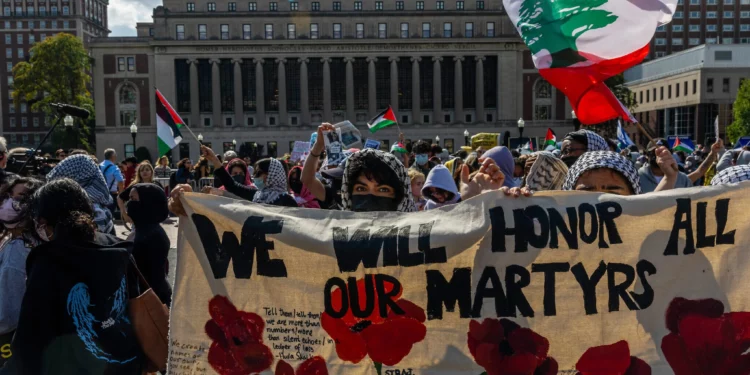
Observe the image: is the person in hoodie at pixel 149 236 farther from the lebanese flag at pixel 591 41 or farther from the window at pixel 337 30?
the window at pixel 337 30

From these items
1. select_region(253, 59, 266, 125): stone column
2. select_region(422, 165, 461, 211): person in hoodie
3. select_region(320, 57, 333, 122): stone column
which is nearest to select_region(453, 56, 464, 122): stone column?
select_region(320, 57, 333, 122): stone column

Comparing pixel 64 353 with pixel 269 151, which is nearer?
pixel 64 353

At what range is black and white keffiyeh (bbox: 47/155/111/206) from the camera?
6133 mm

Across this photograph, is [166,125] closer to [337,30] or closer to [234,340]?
[234,340]

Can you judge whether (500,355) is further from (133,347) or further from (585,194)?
(133,347)

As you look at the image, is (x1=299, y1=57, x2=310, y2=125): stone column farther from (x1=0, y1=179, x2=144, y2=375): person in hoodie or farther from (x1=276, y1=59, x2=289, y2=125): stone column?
(x1=0, y1=179, x2=144, y2=375): person in hoodie

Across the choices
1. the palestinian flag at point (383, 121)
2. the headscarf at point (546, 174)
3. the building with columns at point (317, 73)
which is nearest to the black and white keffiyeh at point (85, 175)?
the headscarf at point (546, 174)

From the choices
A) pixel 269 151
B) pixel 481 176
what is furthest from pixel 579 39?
pixel 269 151

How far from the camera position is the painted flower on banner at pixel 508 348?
3.46 m

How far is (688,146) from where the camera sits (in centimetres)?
2216

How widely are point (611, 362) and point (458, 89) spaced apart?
262ft

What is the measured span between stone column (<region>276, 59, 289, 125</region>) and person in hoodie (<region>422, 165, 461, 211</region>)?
7711 centimetres

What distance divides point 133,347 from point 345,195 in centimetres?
143

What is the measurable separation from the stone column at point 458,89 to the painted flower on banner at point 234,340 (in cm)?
7947
